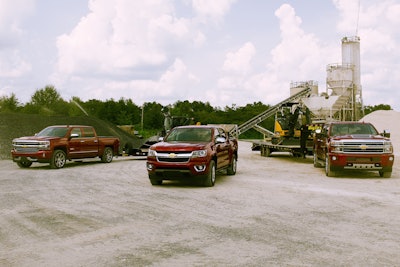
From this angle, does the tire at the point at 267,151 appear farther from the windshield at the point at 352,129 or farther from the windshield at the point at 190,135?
the windshield at the point at 190,135

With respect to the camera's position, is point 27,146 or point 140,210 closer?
point 140,210

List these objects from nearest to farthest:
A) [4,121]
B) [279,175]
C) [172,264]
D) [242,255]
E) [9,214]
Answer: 1. [172,264]
2. [242,255]
3. [9,214]
4. [279,175]
5. [4,121]

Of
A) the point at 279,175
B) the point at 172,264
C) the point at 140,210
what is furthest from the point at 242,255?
the point at 279,175

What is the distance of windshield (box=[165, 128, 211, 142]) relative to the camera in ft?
43.8

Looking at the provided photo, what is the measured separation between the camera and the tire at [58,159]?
17750 mm

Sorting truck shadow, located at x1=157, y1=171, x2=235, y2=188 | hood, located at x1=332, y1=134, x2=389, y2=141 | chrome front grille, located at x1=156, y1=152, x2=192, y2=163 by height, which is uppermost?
hood, located at x1=332, y1=134, x2=389, y2=141

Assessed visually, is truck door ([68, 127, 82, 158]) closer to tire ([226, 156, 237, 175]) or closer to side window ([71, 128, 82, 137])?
side window ([71, 128, 82, 137])

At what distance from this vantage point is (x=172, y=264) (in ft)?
17.3

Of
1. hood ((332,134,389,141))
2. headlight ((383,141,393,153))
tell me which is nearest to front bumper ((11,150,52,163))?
hood ((332,134,389,141))

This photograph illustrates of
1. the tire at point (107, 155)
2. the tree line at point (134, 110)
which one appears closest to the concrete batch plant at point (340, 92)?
the tree line at point (134, 110)

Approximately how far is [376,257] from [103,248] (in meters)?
3.59

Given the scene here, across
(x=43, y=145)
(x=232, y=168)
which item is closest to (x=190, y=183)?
(x=232, y=168)

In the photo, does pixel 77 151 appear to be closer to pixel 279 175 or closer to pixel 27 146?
pixel 27 146

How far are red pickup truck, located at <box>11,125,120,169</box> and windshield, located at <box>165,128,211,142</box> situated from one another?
6.52m
